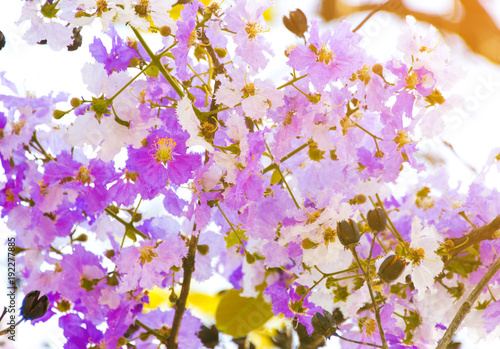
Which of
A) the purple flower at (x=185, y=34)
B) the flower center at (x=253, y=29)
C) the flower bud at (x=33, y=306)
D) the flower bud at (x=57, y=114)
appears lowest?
the flower bud at (x=33, y=306)

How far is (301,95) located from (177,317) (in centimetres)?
31

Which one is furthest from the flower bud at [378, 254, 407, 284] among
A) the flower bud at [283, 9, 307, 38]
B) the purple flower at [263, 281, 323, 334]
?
the flower bud at [283, 9, 307, 38]

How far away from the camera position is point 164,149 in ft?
1.82

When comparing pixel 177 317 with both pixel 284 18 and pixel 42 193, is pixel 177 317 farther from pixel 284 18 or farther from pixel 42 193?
pixel 284 18

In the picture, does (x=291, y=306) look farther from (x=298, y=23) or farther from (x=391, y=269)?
A: (x=298, y=23)

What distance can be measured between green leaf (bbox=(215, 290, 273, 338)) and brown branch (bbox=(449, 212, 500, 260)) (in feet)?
0.93

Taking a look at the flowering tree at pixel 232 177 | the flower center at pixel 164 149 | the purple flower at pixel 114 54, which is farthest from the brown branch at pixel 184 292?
the purple flower at pixel 114 54

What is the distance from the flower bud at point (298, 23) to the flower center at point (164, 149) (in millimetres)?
189

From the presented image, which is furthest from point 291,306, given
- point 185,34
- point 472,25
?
point 472,25

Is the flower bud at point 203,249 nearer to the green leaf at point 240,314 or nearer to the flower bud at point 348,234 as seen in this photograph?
the green leaf at point 240,314

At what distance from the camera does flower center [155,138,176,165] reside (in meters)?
0.55

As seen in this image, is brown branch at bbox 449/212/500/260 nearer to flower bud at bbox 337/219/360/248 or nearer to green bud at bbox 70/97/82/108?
flower bud at bbox 337/219/360/248

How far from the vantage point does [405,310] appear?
2.30 ft

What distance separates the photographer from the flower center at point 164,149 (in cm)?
55
